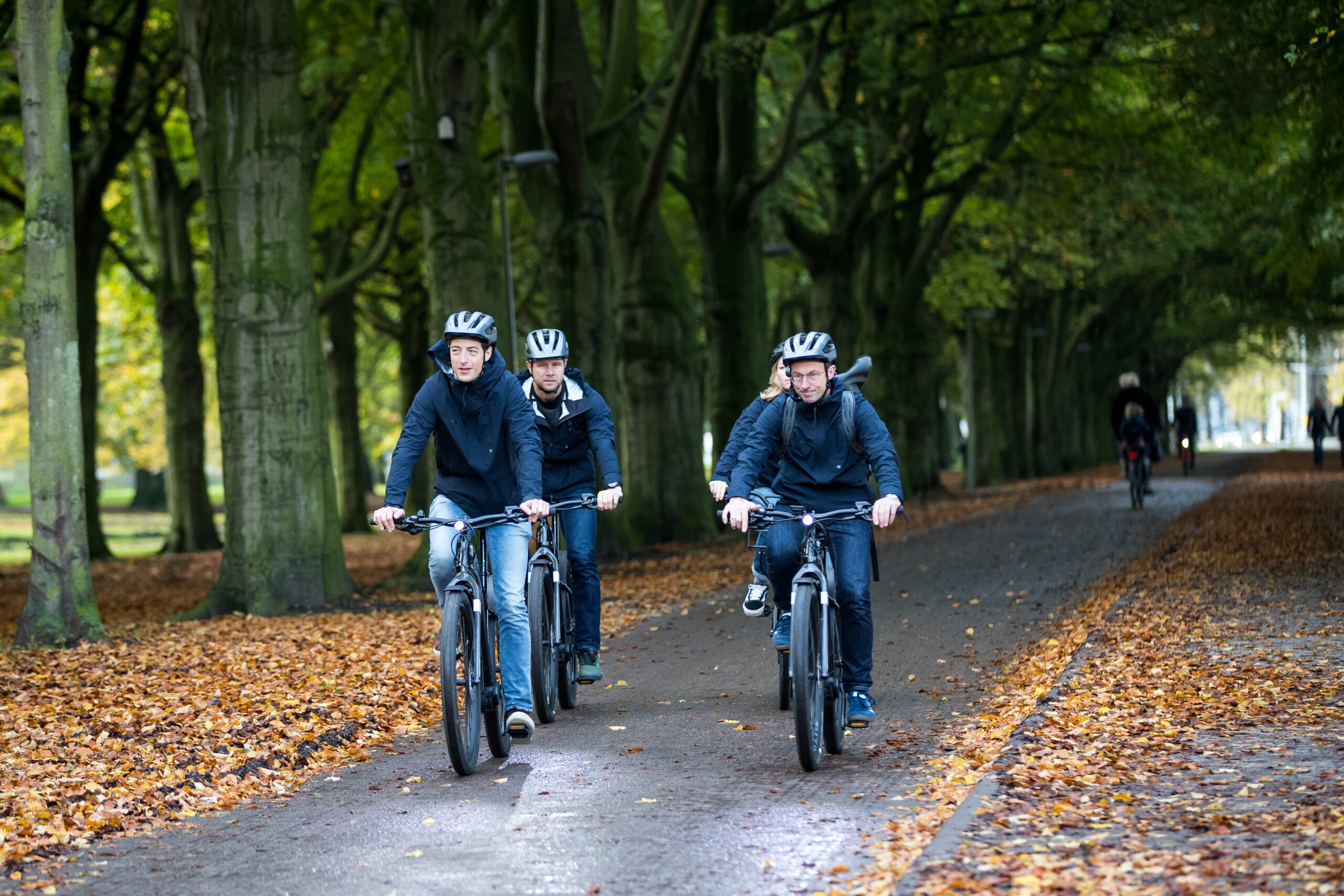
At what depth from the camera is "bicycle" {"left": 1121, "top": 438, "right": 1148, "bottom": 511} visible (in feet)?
72.9

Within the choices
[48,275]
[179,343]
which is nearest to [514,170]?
[48,275]

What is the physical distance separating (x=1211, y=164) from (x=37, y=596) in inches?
763

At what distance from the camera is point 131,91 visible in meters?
23.8

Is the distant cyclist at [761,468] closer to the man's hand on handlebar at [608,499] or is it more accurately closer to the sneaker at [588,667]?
the man's hand on handlebar at [608,499]

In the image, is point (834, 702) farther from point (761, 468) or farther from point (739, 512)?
point (761, 468)

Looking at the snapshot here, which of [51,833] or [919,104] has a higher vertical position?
[919,104]

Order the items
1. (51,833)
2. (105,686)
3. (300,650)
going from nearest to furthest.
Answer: (51,833) < (105,686) < (300,650)

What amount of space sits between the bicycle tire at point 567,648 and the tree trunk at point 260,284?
6.05 metres

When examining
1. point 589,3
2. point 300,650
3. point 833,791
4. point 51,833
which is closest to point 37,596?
point 300,650

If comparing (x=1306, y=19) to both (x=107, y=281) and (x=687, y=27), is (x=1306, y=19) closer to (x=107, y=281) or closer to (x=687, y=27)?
(x=687, y=27)

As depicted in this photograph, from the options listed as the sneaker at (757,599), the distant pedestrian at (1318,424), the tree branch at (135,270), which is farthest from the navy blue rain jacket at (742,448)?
the distant pedestrian at (1318,424)

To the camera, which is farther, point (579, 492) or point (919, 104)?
point (919, 104)

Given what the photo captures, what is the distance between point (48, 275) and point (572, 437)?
187 inches

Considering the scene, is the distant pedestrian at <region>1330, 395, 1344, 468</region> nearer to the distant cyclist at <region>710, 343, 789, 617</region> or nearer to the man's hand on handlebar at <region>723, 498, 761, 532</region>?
the distant cyclist at <region>710, 343, 789, 617</region>
